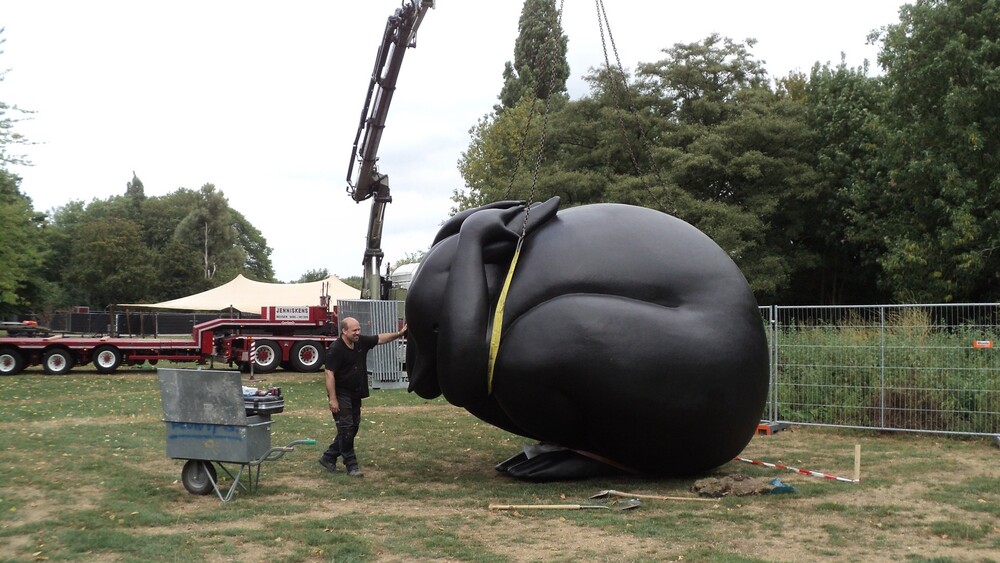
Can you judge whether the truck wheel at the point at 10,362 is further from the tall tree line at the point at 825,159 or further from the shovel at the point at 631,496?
the shovel at the point at 631,496

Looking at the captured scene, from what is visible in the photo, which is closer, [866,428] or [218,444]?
[218,444]

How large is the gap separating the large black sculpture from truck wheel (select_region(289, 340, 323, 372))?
17581 mm

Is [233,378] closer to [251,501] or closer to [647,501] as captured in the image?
[251,501]

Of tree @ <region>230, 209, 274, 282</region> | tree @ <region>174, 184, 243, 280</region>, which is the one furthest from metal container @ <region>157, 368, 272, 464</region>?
tree @ <region>230, 209, 274, 282</region>

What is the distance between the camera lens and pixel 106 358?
25.6 metres

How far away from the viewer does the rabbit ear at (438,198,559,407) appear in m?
8.11

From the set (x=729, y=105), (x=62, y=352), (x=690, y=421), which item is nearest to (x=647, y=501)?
(x=690, y=421)

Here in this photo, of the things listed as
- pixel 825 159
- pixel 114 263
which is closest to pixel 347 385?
pixel 825 159

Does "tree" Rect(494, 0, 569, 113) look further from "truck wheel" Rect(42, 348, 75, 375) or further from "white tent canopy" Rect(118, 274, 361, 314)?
"truck wheel" Rect(42, 348, 75, 375)

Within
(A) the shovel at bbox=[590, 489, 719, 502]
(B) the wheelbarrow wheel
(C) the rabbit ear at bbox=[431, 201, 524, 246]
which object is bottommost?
(A) the shovel at bbox=[590, 489, 719, 502]

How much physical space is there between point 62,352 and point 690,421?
22.7m

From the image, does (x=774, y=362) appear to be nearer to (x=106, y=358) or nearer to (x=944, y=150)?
(x=944, y=150)

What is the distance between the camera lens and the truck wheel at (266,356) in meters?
25.3

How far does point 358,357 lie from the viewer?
9.80m
